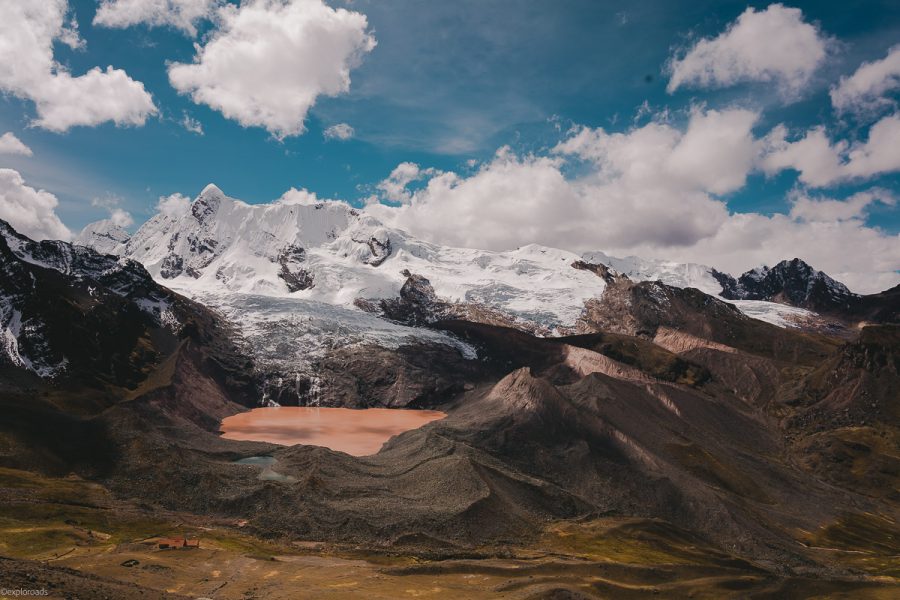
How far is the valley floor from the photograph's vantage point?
253ft

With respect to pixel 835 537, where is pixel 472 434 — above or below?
above

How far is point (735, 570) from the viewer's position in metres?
101

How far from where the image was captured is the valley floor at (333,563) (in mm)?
77188

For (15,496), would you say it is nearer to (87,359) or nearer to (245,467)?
(245,467)

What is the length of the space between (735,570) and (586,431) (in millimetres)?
55376

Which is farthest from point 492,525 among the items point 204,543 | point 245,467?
point 245,467

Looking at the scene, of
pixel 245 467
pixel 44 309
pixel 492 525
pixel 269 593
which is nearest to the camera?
pixel 269 593

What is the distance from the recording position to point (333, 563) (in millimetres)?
88938

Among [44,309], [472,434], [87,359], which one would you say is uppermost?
[44,309]

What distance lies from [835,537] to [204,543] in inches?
5037

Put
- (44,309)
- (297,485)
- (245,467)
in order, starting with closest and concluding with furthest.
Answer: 1. (297,485)
2. (245,467)
3. (44,309)

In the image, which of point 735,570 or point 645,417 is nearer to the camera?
point 735,570

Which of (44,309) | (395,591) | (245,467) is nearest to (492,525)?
(395,591)

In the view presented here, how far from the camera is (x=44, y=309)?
196 m
